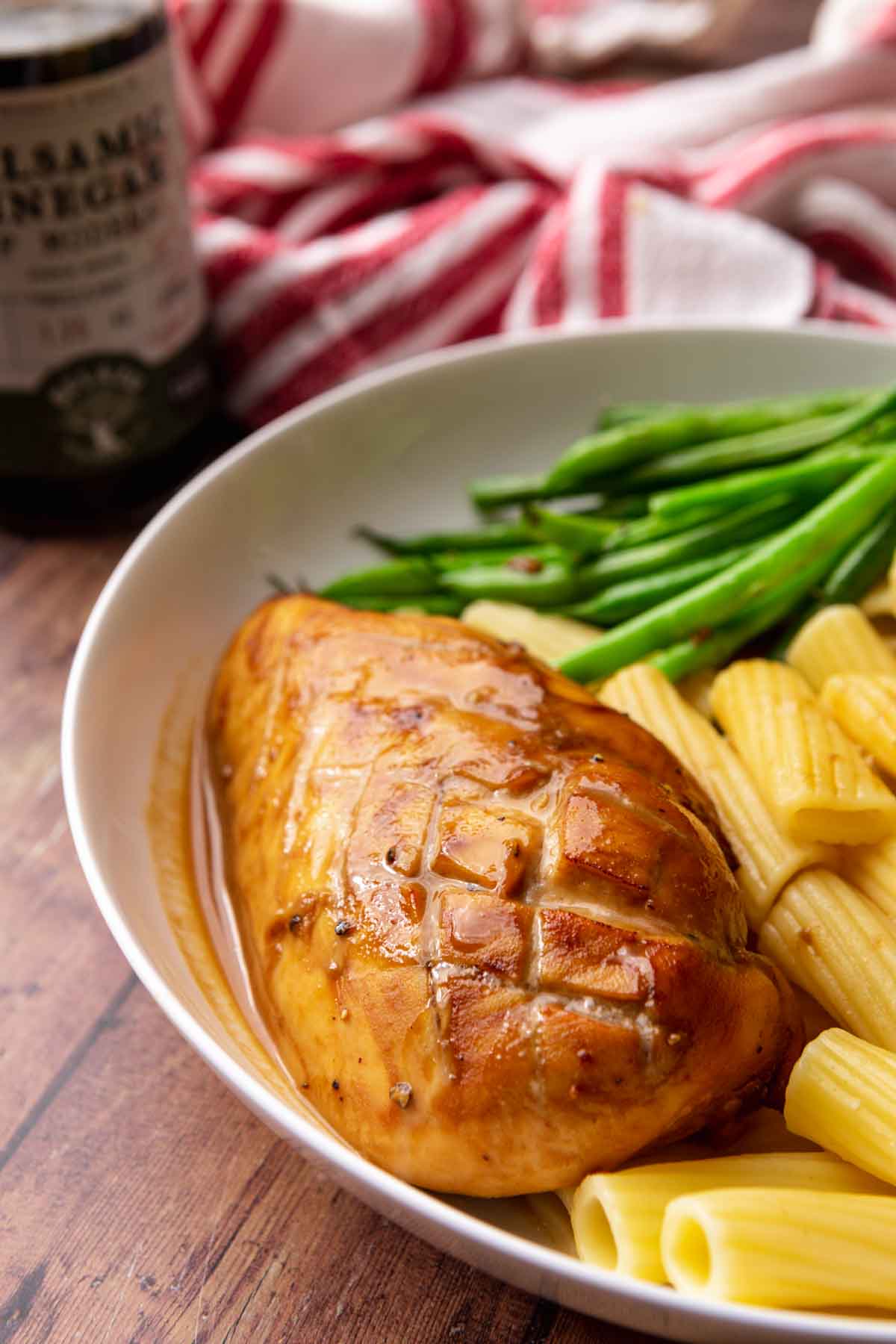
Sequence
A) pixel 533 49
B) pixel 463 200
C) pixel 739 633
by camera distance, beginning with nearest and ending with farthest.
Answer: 1. pixel 739 633
2. pixel 463 200
3. pixel 533 49

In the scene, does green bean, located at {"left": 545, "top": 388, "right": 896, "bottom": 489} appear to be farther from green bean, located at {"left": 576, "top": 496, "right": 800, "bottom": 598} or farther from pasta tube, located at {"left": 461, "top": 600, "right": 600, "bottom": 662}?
pasta tube, located at {"left": 461, "top": 600, "right": 600, "bottom": 662}

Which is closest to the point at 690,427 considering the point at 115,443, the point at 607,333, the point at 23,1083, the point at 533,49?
the point at 607,333

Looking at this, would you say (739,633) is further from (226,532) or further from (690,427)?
(226,532)

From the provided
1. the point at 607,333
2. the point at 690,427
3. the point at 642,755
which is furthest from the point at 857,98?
the point at 642,755

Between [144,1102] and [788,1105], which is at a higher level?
[788,1105]

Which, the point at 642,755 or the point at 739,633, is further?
the point at 739,633

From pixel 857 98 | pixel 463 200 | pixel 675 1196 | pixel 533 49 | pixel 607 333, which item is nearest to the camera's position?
pixel 675 1196

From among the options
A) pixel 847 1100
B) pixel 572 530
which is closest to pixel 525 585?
pixel 572 530

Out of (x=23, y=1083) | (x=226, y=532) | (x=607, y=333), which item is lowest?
(x=23, y=1083)

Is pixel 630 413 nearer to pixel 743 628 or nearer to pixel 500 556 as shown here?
pixel 500 556
